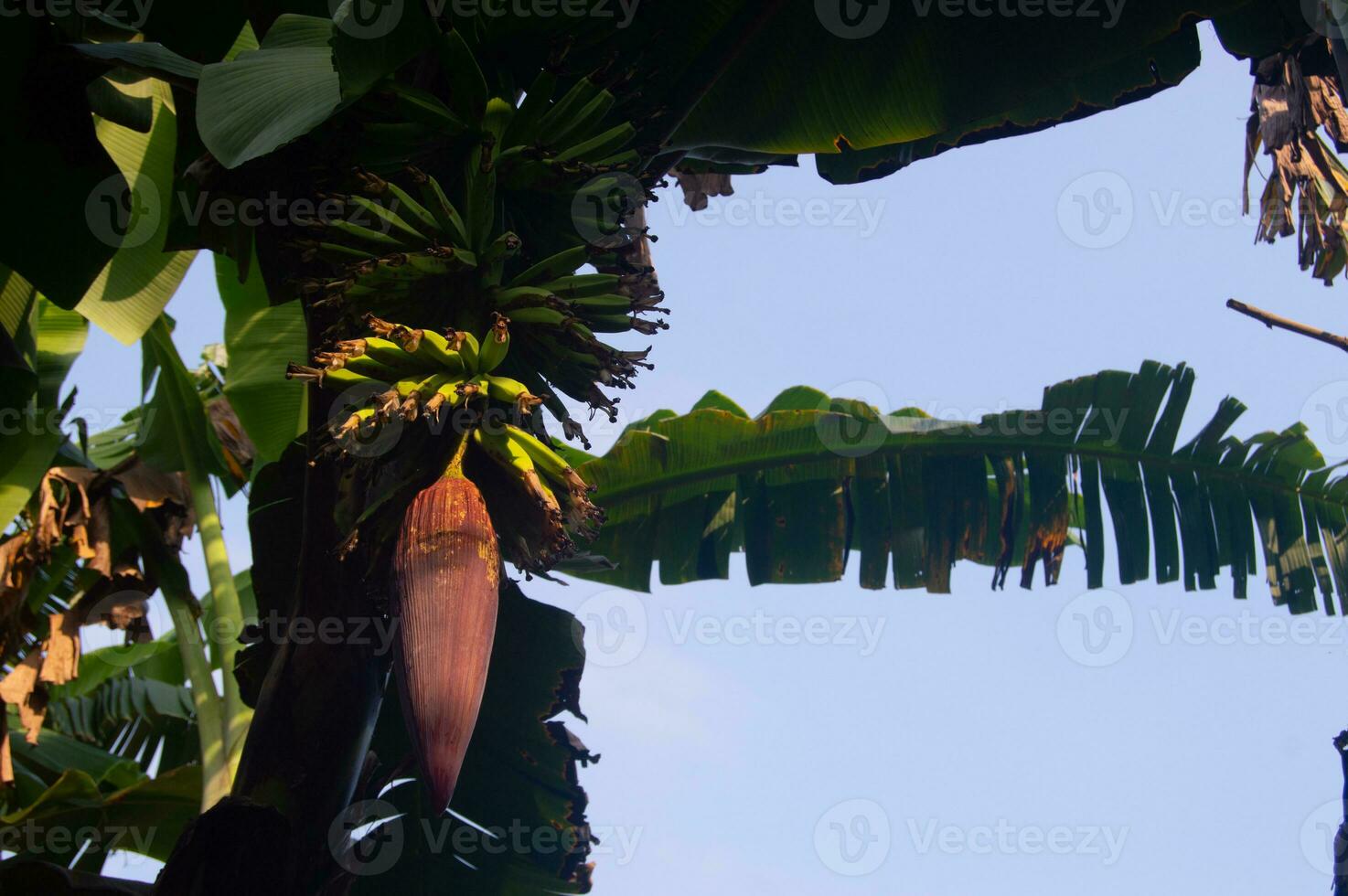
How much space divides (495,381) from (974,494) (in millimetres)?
2570

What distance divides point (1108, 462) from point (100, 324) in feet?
10.8

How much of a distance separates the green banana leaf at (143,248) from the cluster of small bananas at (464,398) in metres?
1.73

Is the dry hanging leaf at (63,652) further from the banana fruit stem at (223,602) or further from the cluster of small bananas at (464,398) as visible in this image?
the cluster of small bananas at (464,398)

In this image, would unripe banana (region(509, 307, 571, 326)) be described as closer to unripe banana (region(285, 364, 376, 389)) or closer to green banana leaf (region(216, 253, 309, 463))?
unripe banana (region(285, 364, 376, 389))

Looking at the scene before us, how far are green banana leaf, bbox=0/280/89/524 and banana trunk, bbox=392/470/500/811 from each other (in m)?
2.36

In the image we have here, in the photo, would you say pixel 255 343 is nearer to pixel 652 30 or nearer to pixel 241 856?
pixel 652 30

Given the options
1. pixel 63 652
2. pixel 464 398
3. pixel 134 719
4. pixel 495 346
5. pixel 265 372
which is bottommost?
pixel 134 719

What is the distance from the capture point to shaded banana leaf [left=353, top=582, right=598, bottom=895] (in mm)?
2627

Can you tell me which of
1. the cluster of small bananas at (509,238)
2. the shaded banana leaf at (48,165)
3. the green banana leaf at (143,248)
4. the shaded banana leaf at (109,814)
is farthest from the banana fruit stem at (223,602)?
the cluster of small bananas at (509,238)

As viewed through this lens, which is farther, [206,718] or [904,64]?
[206,718]

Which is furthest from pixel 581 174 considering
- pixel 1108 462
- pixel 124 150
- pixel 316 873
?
pixel 1108 462

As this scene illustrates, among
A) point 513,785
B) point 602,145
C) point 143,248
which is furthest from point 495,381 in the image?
point 143,248
